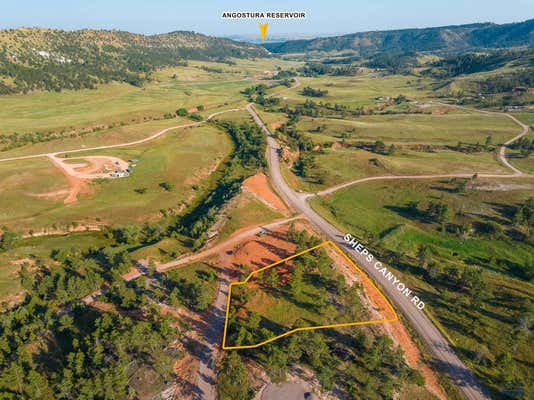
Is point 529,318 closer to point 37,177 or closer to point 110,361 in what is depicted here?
point 110,361

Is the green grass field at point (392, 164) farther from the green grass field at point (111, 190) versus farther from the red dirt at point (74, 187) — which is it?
the red dirt at point (74, 187)

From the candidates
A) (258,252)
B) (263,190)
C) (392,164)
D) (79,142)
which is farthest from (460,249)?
(79,142)

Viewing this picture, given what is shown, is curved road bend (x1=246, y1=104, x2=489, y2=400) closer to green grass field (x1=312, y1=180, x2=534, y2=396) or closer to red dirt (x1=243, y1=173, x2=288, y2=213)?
green grass field (x1=312, y1=180, x2=534, y2=396)

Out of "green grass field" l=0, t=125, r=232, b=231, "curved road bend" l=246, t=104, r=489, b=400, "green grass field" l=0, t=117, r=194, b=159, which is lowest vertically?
"curved road bend" l=246, t=104, r=489, b=400

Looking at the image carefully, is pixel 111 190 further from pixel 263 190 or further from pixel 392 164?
pixel 392 164

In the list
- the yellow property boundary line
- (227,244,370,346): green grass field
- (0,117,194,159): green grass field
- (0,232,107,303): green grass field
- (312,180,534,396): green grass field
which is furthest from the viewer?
(0,117,194,159): green grass field

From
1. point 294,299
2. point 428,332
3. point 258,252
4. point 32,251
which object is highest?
point 258,252

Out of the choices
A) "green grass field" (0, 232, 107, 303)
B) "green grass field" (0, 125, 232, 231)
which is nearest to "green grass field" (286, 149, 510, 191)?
"green grass field" (0, 125, 232, 231)
